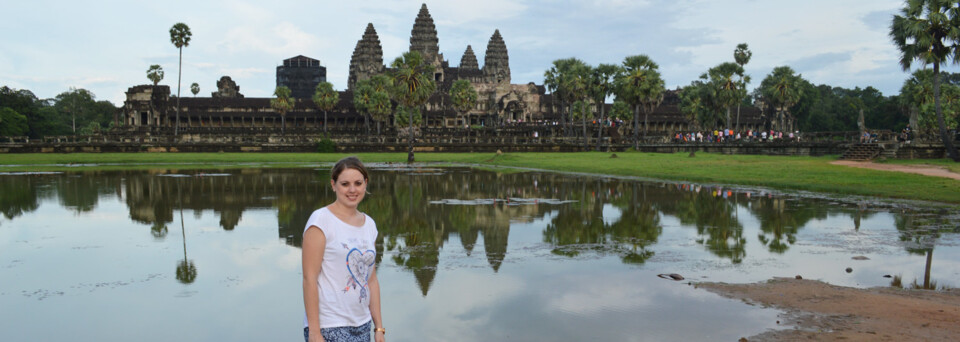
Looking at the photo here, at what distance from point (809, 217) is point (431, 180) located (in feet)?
51.5

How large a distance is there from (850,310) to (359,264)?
5.60 m

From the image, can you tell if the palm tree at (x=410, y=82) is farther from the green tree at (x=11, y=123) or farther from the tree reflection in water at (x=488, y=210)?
the green tree at (x=11, y=123)

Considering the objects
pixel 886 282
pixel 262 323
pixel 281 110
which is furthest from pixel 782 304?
pixel 281 110

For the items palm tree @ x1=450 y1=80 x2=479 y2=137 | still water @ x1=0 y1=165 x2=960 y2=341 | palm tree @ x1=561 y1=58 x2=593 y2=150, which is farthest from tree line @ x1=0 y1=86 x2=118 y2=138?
still water @ x1=0 y1=165 x2=960 y2=341

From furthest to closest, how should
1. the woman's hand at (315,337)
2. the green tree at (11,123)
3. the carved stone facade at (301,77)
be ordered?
the carved stone facade at (301,77), the green tree at (11,123), the woman's hand at (315,337)

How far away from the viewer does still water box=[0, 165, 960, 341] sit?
7.13m

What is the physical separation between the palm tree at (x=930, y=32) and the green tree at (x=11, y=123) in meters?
92.1

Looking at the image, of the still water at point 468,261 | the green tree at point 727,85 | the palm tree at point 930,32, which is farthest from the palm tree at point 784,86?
the still water at point 468,261

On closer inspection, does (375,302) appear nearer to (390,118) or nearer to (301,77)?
(390,118)

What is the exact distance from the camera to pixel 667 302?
7.91m

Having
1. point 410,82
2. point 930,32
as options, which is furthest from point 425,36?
point 930,32

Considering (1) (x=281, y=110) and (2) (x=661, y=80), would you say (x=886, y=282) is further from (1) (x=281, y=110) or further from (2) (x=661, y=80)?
(1) (x=281, y=110)

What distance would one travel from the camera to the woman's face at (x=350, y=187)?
4.10 m

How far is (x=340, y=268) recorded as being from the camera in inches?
157
